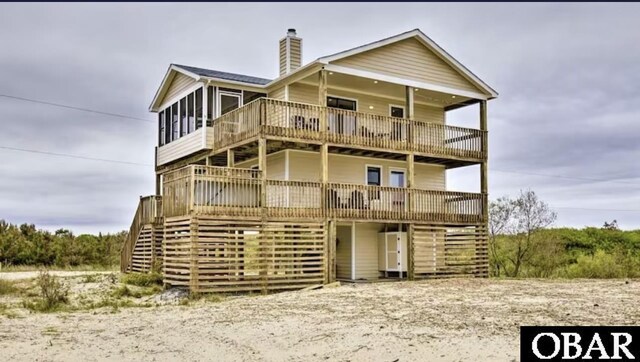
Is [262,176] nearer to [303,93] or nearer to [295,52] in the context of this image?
[303,93]

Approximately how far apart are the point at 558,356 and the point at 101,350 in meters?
7.26

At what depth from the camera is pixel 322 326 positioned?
1247 centimetres

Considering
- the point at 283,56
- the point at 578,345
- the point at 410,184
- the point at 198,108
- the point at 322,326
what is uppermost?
the point at 283,56

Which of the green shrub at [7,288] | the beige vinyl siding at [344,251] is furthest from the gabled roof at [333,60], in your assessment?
the green shrub at [7,288]

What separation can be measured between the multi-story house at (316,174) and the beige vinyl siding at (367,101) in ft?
0.16

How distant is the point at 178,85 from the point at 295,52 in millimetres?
5083

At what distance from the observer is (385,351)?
1015cm

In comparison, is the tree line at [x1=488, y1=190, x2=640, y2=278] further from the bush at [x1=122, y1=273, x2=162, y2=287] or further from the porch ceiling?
the bush at [x1=122, y1=273, x2=162, y2=287]

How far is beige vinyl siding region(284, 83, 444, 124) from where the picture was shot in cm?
2534

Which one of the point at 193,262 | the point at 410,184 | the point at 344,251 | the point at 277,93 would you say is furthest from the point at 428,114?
the point at 193,262

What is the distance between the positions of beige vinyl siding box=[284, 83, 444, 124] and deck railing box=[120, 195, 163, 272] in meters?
6.39

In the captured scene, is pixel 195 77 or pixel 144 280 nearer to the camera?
pixel 144 280

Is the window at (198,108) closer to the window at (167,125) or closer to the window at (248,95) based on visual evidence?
the window at (248,95)

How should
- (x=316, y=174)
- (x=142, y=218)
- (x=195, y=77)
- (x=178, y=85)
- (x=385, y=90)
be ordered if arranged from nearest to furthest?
(x=195, y=77), (x=316, y=174), (x=142, y=218), (x=385, y=90), (x=178, y=85)
